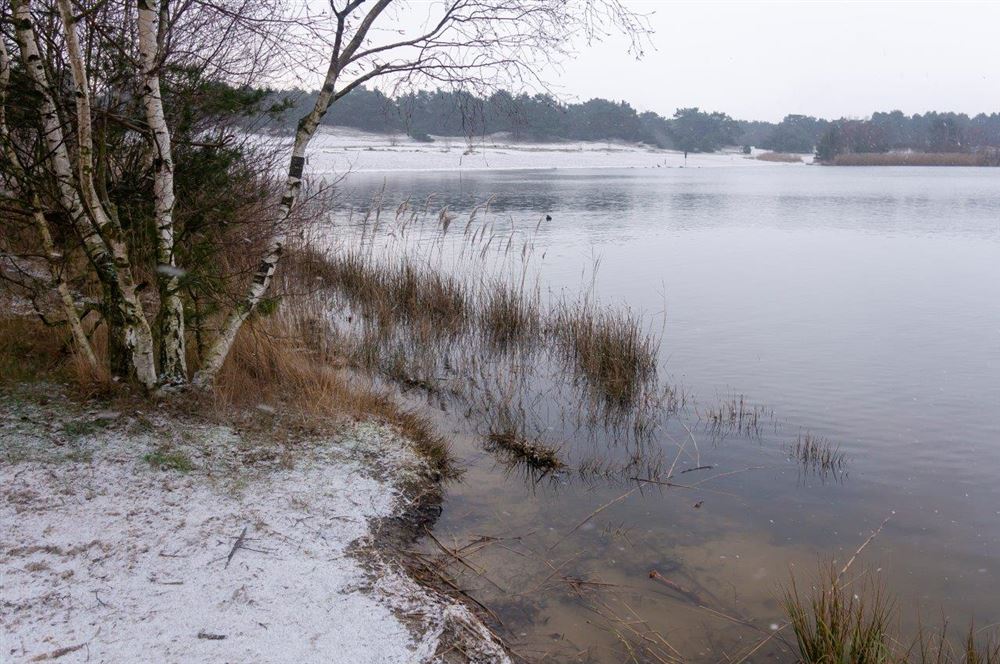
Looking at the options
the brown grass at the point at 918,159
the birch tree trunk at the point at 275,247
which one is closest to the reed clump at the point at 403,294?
the birch tree trunk at the point at 275,247

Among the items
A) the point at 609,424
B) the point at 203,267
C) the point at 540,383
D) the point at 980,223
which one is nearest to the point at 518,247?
the point at 540,383

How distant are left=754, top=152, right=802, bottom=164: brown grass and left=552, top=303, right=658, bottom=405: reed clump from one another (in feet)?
297

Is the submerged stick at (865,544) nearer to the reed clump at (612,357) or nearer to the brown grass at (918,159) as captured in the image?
the reed clump at (612,357)

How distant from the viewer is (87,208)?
14.3 ft

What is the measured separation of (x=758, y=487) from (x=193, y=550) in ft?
12.8

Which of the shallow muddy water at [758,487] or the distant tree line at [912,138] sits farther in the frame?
the distant tree line at [912,138]

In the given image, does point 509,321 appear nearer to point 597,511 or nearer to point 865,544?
point 597,511

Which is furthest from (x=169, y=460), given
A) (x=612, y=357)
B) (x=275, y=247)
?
(x=612, y=357)

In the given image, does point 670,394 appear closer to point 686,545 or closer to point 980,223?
point 686,545

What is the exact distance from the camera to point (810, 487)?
5.55m

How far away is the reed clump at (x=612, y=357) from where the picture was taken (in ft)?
24.5

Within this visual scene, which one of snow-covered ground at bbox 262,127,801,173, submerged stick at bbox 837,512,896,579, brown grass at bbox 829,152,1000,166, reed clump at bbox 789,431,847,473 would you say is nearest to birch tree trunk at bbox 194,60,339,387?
submerged stick at bbox 837,512,896,579

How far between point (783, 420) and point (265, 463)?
462 centimetres

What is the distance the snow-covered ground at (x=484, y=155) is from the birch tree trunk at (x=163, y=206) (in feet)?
126
